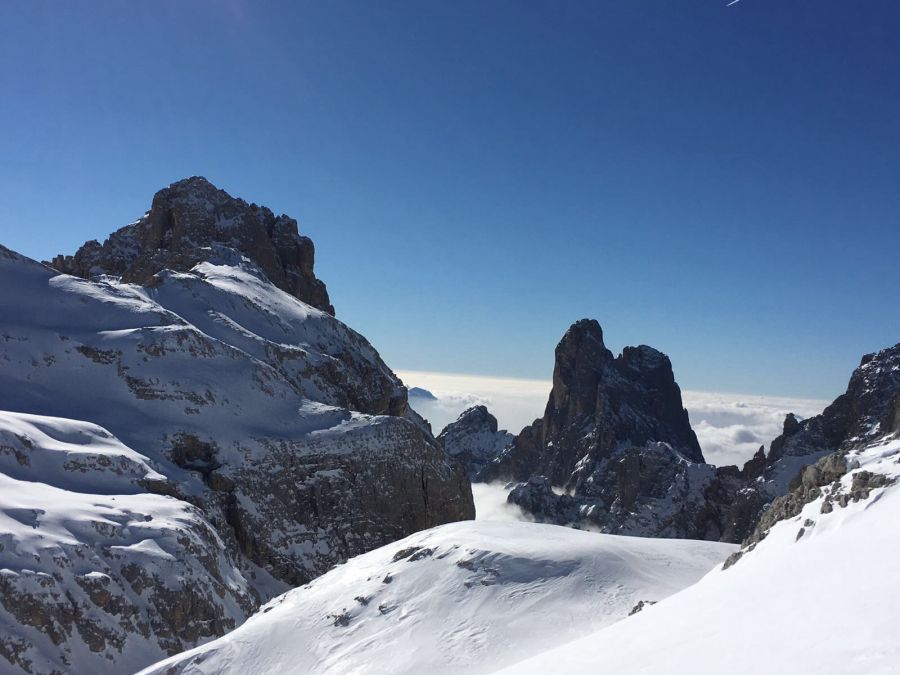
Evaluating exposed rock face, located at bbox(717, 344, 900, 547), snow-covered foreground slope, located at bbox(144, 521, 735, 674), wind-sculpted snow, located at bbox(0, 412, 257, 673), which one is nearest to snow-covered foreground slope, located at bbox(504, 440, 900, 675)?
snow-covered foreground slope, located at bbox(144, 521, 735, 674)

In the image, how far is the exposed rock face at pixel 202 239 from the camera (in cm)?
11131

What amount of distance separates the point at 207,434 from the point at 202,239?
57762 mm

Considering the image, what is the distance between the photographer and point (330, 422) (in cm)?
7662

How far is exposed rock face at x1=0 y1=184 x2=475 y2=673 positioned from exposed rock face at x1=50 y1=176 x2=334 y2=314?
22.5 m

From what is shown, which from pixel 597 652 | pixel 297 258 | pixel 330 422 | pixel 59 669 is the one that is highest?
pixel 297 258

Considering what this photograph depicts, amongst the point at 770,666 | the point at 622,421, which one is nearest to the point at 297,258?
the point at 622,421

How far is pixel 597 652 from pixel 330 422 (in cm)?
6053

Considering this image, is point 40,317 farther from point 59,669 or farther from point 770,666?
point 770,666

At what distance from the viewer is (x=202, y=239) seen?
114 metres

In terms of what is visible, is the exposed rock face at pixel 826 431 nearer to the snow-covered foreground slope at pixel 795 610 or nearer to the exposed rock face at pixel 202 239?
the exposed rock face at pixel 202 239

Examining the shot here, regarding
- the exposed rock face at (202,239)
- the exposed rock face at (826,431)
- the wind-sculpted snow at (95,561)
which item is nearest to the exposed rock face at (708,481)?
the exposed rock face at (826,431)

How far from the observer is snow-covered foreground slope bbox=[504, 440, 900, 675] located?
12.1 meters

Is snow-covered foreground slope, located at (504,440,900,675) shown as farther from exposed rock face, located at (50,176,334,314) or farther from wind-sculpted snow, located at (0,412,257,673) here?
exposed rock face, located at (50,176,334,314)

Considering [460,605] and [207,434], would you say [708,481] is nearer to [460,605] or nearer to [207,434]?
[207,434]
